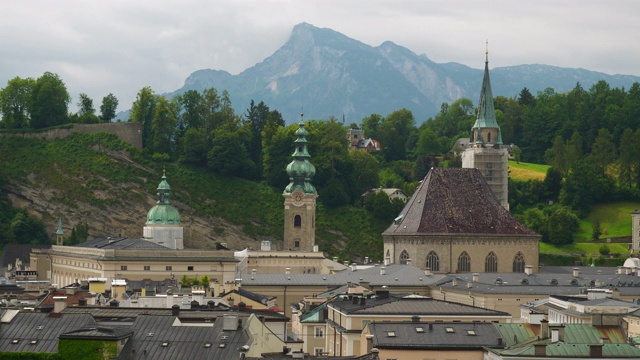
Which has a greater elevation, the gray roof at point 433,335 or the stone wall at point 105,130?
the stone wall at point 105,130

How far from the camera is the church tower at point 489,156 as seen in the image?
543ft

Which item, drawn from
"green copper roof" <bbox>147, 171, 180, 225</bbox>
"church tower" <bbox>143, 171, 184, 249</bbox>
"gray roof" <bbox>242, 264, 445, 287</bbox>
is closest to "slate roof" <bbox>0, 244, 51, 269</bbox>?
"green copper roof" <bbox>147, 171, 180, 225</bbox>

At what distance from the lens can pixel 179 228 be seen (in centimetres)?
15188

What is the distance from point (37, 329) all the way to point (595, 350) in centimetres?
1963

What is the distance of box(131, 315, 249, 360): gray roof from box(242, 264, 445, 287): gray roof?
64245 mm

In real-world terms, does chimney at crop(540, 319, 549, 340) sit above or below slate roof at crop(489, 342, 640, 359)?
above

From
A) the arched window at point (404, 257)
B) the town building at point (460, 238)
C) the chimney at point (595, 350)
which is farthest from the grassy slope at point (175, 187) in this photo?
the chimney at point (595, 350)

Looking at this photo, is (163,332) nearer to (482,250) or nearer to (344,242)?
(482,250)

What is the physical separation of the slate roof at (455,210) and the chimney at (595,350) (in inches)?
3223

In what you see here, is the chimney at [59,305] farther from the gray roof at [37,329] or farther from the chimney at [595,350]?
the chimney at [595,350]

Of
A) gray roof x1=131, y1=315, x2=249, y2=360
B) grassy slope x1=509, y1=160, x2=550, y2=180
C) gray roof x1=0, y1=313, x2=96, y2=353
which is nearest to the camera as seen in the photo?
gray roof x1=131, y1=315, x2=249, y2=360

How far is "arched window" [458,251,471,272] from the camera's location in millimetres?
142250

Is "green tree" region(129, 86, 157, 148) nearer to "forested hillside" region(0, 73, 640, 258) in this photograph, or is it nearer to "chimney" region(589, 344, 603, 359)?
"forested hillside" region(0, 73, 640, 258)

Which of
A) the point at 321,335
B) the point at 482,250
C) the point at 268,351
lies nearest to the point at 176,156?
the point at 482,250
